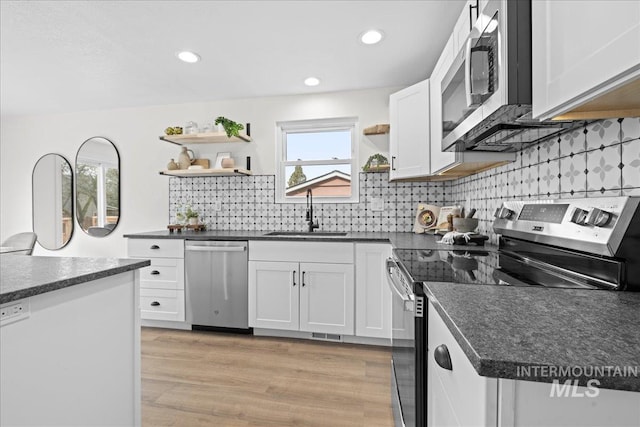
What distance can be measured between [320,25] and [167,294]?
2.61 meters

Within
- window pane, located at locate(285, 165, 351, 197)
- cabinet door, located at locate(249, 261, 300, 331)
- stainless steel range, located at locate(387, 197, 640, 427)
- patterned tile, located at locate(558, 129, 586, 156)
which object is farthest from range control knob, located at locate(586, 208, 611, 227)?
window pane, located at locate(285, 165, 351, 197)

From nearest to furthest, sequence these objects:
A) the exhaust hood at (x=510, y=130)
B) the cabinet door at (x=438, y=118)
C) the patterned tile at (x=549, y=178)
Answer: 1. the exhaust hood at (x=510, y=130)
2. the patterned tile at (x=549, y=178)
3. the cabinet door at (x=438, y=118)

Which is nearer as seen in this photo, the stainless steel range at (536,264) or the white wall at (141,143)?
the stainless steel range at (536,264)

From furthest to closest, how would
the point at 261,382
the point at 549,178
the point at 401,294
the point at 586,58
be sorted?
the point at 261,382 < the point at 549,178 < the point at 401,294 < the point at 586,58

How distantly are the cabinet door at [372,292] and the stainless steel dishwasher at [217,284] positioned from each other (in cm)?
99

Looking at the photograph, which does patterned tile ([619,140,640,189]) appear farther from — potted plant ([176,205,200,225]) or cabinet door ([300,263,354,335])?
potted plant ([176,205,200,225])

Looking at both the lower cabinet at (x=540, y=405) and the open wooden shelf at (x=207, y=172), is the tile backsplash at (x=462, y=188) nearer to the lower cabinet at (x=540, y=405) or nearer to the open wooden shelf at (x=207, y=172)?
the open wooden shelf at (x=207, y=172)

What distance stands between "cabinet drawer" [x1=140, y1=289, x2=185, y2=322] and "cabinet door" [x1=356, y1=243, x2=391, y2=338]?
163 centimetres

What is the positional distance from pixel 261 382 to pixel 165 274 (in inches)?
59.0

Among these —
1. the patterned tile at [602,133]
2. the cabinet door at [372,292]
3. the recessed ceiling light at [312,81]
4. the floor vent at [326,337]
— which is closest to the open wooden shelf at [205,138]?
the recessed ceiling light at [312,81]

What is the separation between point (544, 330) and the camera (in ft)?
2.03

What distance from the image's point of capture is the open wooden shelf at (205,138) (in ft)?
10.7

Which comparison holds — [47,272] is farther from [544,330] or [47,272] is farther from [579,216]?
[579,216]

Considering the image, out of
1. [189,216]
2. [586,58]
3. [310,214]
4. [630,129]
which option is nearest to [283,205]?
[310,214]
